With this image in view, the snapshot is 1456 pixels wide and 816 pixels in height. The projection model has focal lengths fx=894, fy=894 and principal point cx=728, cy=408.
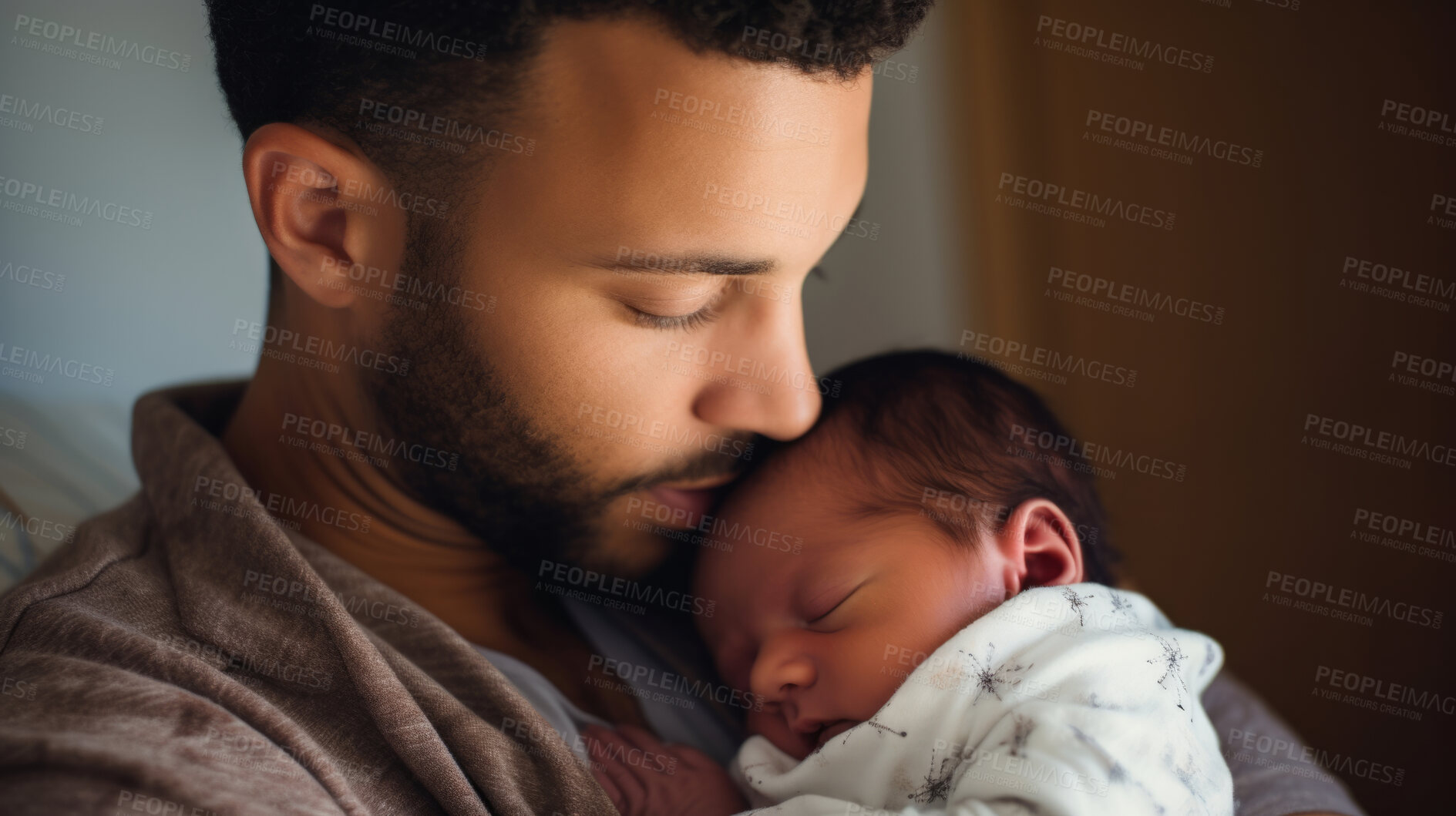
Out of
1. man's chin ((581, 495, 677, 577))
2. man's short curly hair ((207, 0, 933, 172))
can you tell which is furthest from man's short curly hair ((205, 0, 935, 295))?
man's chin ((581, 495, 677, 577))

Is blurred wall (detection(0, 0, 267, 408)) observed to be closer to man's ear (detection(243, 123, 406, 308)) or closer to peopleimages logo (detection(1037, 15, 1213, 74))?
man's ear (detection(243, 123, 406, 308))

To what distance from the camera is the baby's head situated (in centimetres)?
90

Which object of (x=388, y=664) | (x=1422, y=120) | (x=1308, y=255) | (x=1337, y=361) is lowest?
(x=388, y=664)

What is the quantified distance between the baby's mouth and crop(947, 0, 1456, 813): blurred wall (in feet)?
2.04

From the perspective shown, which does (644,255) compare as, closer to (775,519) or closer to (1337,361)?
(775,519)

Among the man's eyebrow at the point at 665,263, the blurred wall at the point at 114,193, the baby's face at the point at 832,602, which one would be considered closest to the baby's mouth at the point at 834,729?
the baby's face at the point at 832,602

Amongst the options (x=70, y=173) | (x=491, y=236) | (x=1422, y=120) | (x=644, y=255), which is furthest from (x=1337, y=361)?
(x=70, y=173)

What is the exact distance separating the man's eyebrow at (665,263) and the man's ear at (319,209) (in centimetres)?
23

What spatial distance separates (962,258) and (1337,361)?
568 mm

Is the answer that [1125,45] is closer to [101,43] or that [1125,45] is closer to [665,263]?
[665,263]

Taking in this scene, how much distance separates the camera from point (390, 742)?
2.61ft

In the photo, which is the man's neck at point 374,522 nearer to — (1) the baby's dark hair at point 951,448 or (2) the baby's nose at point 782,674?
(2) the baby's nose at point 782,674

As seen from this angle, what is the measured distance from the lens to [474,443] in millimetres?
996

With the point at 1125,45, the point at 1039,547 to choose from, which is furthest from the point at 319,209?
the point at 1125,45
